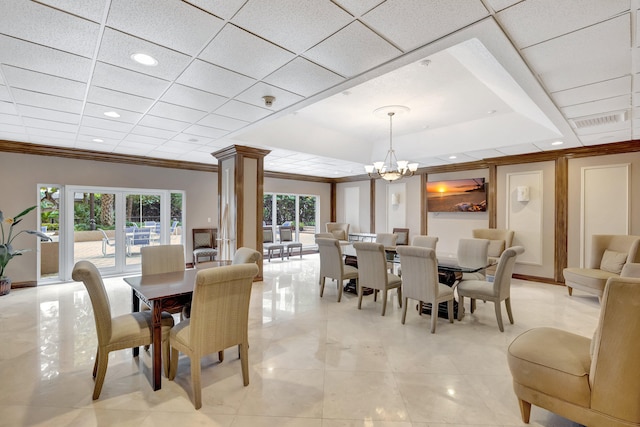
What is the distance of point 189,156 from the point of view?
6.35 m

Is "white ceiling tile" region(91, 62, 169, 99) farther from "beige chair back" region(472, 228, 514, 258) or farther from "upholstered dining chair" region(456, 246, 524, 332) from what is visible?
"beige chair back" region(472, 228, 514, 258)

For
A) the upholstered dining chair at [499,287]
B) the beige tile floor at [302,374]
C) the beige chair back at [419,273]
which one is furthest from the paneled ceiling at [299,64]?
the beige tile floor at [302,374]

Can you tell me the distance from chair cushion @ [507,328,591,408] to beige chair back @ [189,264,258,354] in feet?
6.12

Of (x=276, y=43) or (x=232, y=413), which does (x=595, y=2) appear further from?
(x=232, y=413)

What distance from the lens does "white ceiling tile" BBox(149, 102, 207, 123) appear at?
335 cm

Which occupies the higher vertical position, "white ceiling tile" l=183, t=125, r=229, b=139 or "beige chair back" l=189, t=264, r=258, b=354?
"white ceiling tile" l=183, t=125, r=229, b=139

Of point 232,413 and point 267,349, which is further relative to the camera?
point 267,349

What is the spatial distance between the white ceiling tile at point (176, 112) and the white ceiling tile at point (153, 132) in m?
0.74

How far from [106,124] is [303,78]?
3.04 metres

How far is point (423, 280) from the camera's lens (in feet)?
11.6

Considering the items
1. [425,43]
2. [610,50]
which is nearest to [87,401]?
[425,43]

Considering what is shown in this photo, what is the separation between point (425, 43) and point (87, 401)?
137 inches

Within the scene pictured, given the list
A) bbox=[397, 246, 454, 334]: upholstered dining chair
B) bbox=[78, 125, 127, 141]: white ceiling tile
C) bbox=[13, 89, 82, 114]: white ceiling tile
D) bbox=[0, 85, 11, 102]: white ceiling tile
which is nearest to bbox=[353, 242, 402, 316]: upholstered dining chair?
bbox=[397, 246, 454, 334]: upholstered dining chair

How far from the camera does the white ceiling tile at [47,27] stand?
1.77 metres
